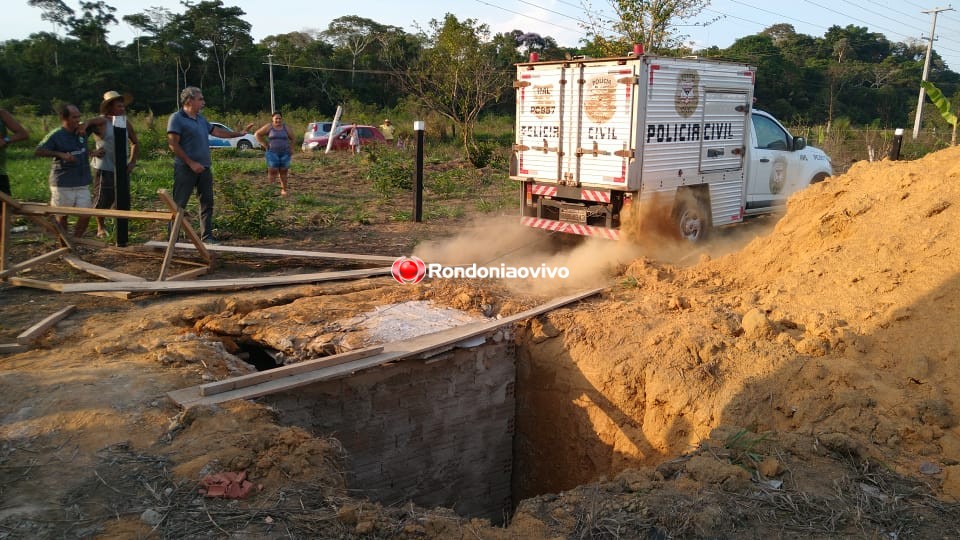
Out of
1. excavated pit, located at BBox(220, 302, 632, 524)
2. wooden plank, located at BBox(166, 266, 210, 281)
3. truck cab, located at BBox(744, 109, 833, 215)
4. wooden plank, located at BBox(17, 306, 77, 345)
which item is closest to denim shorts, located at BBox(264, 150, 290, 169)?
wooden plank, located at BBox(166, 266, 210, 281)

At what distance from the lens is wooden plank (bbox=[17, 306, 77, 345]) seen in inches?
193

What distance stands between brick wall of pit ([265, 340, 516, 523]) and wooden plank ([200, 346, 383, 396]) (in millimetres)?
128

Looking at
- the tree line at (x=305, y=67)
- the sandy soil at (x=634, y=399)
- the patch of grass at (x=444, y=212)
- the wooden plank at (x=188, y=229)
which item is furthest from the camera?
the tree line at (x=305, y=67)

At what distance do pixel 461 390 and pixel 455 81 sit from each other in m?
18.8

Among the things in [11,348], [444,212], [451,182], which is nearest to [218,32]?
[451,182]

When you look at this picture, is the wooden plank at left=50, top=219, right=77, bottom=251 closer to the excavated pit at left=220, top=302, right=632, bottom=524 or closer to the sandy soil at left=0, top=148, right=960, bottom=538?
the sandy soil at left=0, top=148, right=960, bottom=538

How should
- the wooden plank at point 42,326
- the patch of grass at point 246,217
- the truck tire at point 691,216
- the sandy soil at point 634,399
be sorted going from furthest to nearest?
the patch of grass at point 246,217, the truck tire at point 691,216, the wooden plank at point 42,326, the sandy soil at point 634,399

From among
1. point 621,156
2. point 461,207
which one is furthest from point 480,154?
point 621,156

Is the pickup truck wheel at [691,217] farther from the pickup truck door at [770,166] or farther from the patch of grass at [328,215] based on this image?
the patch of grass at [328,215]

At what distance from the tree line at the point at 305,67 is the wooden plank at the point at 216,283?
2119cm

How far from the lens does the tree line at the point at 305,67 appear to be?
33.4 meters

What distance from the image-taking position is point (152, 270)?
7141mm

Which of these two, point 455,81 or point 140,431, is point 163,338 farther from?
point 455,81

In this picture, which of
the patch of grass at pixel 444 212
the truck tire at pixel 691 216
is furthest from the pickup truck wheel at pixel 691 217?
the patch of grass at pixel 444 212
